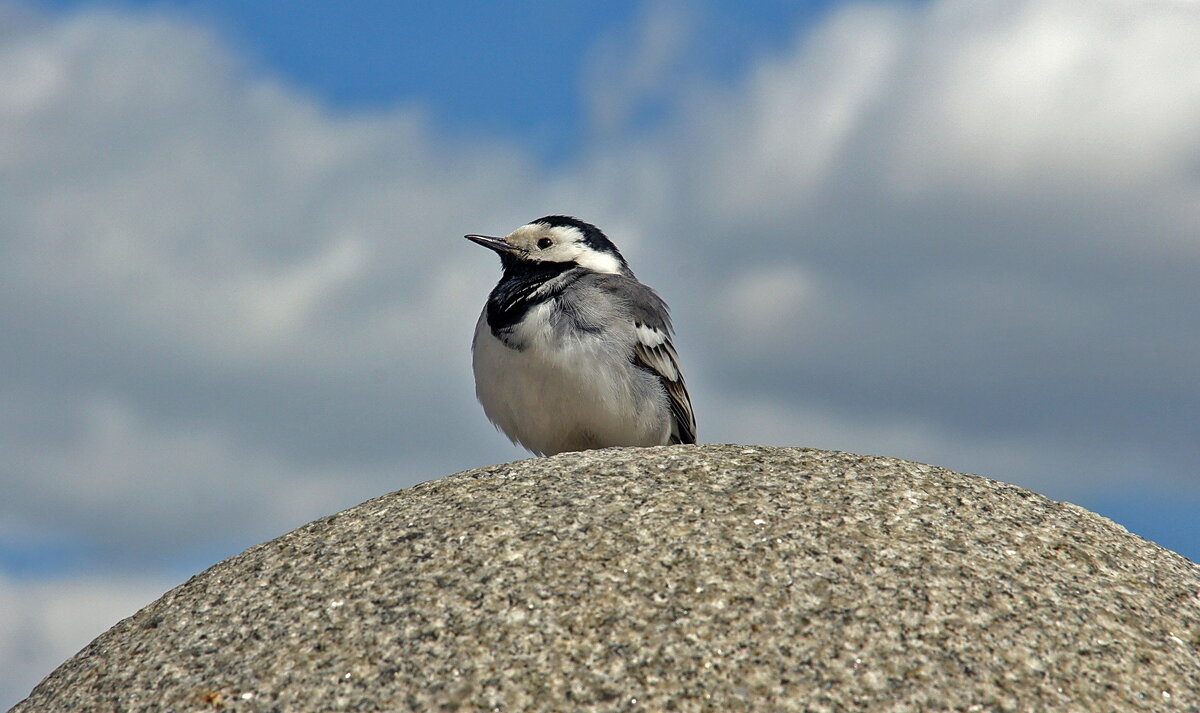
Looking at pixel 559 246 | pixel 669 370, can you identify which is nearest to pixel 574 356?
pixel 669 370

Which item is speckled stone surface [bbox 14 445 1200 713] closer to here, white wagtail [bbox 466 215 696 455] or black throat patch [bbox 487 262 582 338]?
white wagtail [bbox 466 215 696 455]

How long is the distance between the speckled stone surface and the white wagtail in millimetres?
1310

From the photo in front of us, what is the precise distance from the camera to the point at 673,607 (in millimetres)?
5250

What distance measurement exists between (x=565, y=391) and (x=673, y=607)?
117 inches

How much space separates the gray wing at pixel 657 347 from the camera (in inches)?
330

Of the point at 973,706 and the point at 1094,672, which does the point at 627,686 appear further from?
the point at 1094,672

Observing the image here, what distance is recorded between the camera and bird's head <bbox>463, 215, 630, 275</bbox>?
904cm

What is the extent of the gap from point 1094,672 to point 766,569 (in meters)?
1.45

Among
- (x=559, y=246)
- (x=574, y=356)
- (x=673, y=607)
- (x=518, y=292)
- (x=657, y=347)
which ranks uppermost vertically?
(x=559, y=246)

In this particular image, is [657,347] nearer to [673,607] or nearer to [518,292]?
[518,292]

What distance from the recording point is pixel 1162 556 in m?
6.80

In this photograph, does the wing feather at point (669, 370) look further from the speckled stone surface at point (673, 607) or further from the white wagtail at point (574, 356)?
the speckled stone surface at point (673, 607)

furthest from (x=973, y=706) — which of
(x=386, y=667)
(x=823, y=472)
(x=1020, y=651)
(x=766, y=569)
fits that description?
(x=386, y=667)

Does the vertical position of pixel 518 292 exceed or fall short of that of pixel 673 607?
it exceeds it
